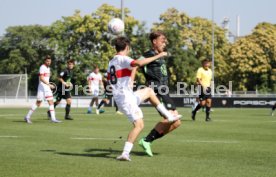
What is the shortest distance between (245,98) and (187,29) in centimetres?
4547

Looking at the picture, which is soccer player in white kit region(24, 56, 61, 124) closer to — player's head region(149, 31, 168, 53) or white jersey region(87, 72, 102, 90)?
player's head region(149, 31, 168, 53)

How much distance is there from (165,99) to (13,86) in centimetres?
3908

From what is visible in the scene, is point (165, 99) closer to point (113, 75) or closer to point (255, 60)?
point (113, 75)

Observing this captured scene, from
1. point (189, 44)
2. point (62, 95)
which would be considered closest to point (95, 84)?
point (62, 95)

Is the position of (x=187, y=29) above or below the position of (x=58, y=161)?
above

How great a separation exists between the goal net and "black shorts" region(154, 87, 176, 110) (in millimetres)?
38077

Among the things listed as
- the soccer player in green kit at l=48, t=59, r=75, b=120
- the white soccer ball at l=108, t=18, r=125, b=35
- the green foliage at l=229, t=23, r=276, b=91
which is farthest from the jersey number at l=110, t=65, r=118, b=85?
the green foliage at l=229, t=23, r=276, b=91

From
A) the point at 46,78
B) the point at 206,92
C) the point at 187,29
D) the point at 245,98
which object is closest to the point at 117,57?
the point at 46,78

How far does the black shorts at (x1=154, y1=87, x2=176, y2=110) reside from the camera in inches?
390

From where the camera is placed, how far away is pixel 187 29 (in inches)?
3263

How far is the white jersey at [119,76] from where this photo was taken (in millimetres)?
8688

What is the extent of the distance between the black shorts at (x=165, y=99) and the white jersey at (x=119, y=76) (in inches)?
52.9

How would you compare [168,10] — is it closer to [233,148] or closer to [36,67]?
[36,67]

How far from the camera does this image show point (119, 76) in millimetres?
8742
